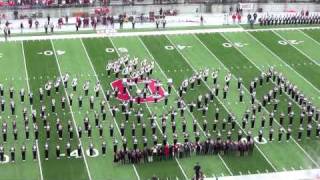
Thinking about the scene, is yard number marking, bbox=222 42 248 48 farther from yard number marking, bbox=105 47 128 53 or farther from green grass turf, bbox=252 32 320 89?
yard number marking, bbox=105 47 128 53

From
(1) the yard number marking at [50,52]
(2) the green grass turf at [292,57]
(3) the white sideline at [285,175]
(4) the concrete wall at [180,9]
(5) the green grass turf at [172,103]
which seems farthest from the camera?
(4) the concrete wall at [180,9]

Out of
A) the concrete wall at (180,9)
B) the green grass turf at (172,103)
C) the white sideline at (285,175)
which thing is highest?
the concrete wall at (180,9)

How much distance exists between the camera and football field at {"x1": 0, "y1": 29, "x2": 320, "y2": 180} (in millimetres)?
24625

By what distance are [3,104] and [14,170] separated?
538 centimetres

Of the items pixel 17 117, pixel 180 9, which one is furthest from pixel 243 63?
pixel 17 117

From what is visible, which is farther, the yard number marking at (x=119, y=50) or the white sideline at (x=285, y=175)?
the yard number marking at (x=119, y=50)

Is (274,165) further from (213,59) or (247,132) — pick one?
(213,59)

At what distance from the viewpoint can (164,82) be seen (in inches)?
1261

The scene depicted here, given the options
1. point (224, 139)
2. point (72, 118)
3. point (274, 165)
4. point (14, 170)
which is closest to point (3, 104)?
point (72, 118)

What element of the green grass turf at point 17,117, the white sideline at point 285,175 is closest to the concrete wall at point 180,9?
the green grass turf at point 17,117

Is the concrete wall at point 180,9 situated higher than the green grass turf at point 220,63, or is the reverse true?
the concrete wall at point 180,9

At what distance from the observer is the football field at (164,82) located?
24625 millimetres

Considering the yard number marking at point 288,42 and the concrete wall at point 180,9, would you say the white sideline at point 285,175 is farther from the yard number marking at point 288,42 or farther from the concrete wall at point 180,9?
the concrete wall at point 180,9

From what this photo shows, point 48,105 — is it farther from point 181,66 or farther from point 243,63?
point 243,63
